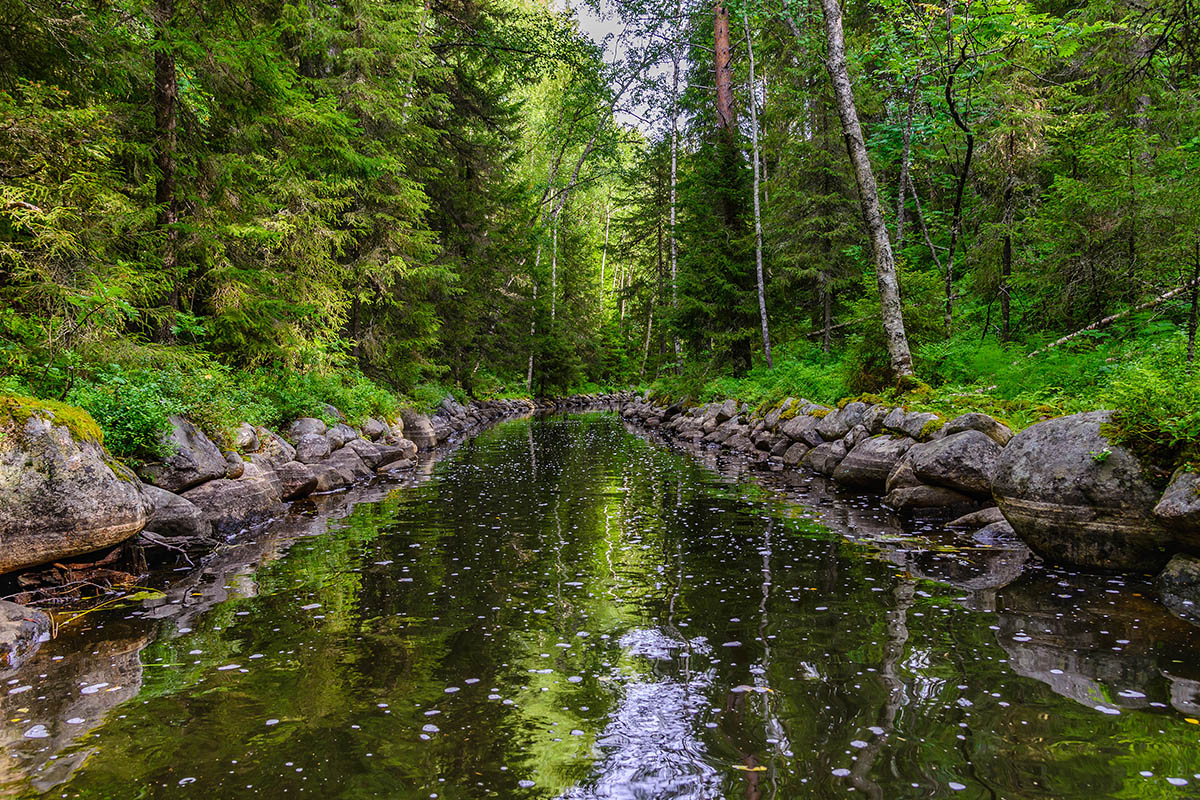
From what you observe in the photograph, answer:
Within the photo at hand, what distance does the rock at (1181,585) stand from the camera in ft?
15.7

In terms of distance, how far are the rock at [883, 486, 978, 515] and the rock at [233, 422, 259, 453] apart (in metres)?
10.1

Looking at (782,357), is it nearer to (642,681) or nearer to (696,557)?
(696,557)

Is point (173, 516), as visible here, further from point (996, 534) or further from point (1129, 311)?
point (1129, 311)

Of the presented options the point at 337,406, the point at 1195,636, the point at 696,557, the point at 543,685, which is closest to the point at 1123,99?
the point at 1195,636

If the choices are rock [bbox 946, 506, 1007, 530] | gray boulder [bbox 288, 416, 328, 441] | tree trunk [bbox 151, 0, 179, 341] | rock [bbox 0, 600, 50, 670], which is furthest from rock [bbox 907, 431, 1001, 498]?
tree trunk [bbox 151, 0, 179, 341]

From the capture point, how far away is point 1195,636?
14.1 feet

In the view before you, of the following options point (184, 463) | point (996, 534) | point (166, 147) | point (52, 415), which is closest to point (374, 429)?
point (166, 147)

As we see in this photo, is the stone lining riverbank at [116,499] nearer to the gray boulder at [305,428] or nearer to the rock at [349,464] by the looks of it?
the gray boulder at [305,428]

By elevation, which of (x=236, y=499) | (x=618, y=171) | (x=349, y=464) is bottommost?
(x=349, y=464)

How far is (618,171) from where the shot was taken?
2616cm

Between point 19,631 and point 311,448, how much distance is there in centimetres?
746

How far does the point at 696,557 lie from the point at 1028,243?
9.91m

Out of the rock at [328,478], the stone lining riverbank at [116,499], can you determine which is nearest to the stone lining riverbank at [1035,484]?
the stone lining riverbank at [116,499]

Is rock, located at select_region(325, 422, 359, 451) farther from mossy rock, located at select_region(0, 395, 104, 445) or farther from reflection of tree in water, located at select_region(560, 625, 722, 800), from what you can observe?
reflection of tree in water, located at select_region(560, 625, 722, 800)
